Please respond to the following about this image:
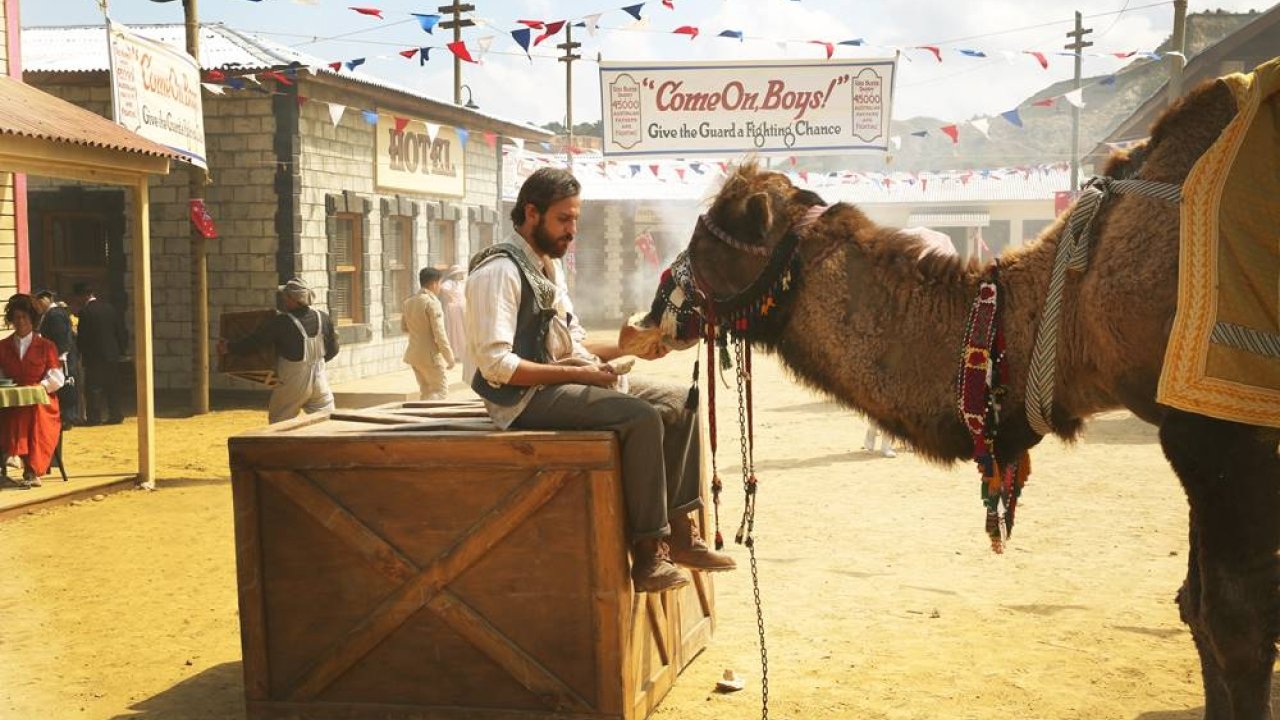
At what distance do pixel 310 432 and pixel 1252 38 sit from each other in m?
24.7

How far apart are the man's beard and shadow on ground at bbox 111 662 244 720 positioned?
245 centimetres

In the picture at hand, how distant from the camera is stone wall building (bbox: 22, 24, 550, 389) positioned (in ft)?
59.9

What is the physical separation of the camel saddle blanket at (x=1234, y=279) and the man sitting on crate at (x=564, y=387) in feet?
6.15

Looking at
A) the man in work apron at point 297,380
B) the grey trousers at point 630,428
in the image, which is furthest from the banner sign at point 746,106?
the grey trousers at point 630,428

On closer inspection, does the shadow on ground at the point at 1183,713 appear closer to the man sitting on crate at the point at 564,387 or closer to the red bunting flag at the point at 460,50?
the man sitting on crate at the point at 564,387

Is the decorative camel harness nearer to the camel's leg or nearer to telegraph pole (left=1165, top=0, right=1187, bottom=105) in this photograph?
the camel's leg

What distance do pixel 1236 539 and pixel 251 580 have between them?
374cm

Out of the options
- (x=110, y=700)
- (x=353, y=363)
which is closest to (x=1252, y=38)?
(x=353, y=363)

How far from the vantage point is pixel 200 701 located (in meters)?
5.54

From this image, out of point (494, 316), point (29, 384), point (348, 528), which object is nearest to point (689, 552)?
point (494, 316)

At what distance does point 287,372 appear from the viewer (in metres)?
11.1

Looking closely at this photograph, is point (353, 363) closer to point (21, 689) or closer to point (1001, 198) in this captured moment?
point (21, 689)

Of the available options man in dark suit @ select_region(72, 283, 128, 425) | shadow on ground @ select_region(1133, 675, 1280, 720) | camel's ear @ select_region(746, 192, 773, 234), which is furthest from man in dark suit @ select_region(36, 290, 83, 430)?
shadow on ground @ select_region(1133, 675, 1280, 720)

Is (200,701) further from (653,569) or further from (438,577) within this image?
(653,569)
